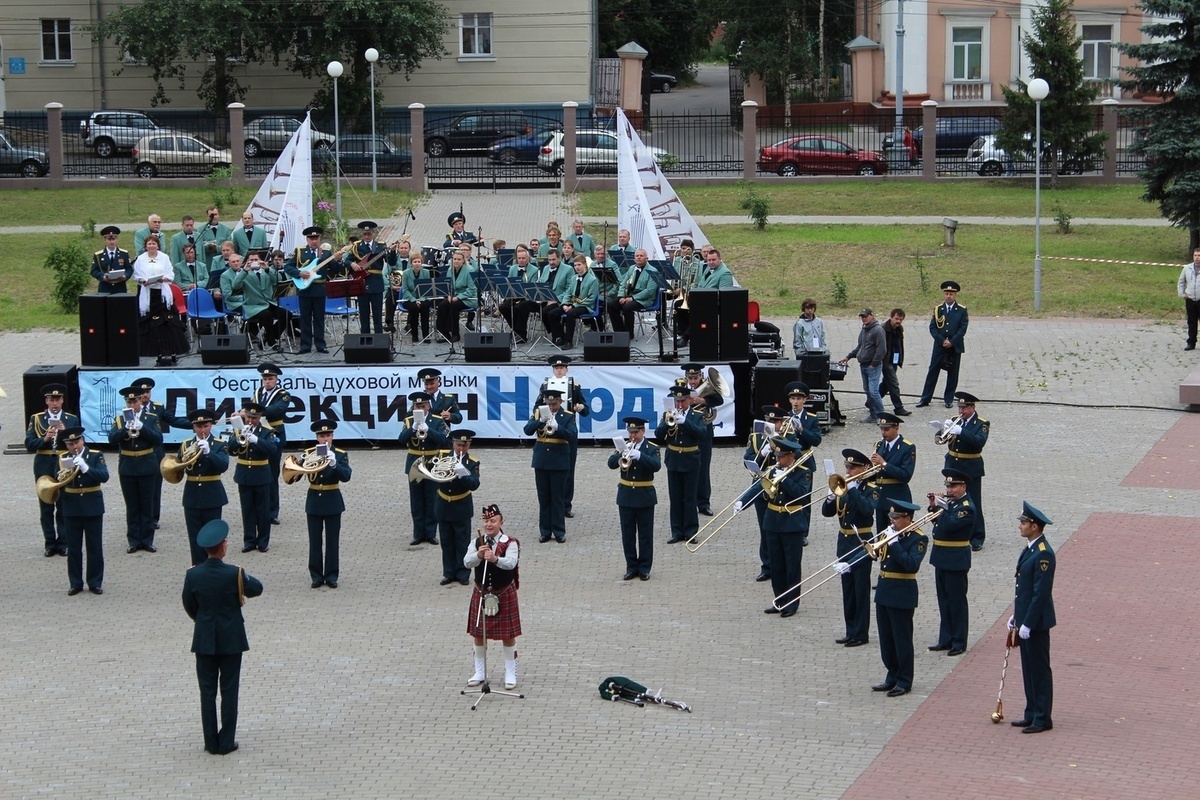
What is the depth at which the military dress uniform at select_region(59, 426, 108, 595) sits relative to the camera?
51.2 ft

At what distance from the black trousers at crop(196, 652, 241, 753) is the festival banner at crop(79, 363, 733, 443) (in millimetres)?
9703

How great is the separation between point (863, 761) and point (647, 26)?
58756 mm

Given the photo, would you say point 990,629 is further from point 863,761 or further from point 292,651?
point 292,651

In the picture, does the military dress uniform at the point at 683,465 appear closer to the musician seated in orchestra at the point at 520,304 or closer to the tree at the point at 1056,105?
the musician seated in orchestra at the point at 520,304

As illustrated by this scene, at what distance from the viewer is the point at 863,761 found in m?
11.6

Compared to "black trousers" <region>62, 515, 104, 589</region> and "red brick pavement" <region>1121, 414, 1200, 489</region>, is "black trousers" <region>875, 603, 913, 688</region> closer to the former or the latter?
"red brick pavement" <region>1121, 414, 1200, 489</region>

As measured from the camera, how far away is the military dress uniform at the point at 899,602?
509 inches

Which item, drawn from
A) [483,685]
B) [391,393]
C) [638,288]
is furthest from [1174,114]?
[483,685]

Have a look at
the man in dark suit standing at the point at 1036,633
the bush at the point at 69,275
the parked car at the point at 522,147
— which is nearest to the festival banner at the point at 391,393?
the bush at the point at 69,275

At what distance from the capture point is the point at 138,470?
56.2ft

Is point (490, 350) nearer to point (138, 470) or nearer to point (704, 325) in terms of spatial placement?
point (704, 325)

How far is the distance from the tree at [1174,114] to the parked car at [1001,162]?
27.3ft

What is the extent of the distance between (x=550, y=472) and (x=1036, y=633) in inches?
255

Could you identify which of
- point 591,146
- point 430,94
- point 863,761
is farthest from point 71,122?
point 863,761
